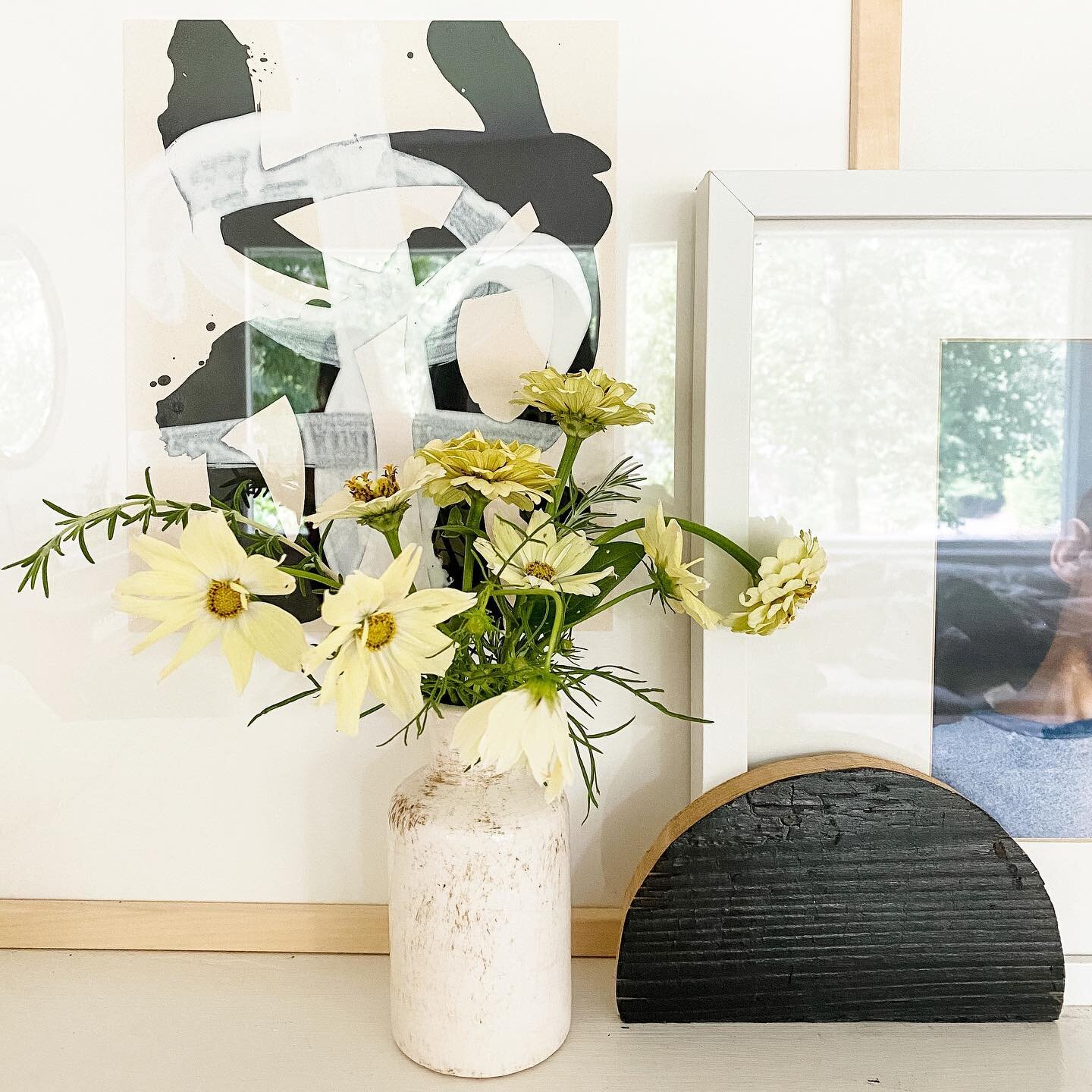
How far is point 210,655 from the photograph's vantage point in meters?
0.83

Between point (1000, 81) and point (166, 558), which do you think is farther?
point (1000, 81)

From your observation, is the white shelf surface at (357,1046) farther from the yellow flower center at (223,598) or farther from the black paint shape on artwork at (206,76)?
the black paint shape on artwork at (206,76)

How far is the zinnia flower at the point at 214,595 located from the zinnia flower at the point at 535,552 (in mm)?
153

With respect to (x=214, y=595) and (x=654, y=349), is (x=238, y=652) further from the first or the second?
(x=654, y=349)

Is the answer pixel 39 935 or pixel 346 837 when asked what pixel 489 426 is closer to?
pixel 346 837

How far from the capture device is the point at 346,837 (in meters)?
0.84

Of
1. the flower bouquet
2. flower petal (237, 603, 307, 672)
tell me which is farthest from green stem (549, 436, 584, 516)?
flower petal (237, 603, 307, 672)

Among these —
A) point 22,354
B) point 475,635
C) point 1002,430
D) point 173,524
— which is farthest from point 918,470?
point 22,354

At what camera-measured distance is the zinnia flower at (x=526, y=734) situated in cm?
53

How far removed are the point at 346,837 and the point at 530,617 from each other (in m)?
0.32

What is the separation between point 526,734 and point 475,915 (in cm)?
20

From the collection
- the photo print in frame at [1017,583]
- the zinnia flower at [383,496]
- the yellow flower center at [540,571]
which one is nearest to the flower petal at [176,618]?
the zinnia flower at [383,496]

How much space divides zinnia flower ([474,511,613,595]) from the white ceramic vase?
4.5 inches

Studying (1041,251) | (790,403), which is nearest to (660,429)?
(790,403)
